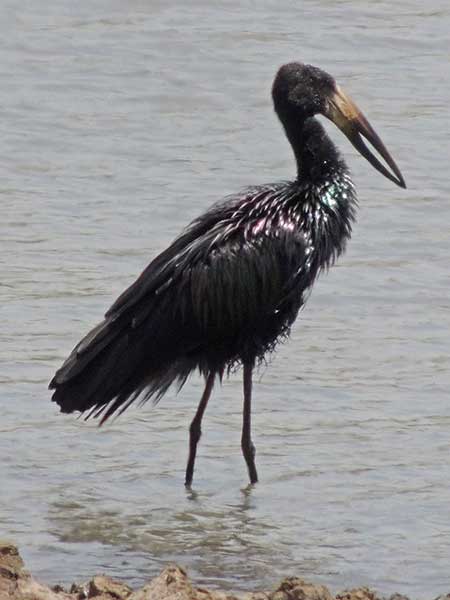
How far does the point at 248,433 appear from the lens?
25.6ft

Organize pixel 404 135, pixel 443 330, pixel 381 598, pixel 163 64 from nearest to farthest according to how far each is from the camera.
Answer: pixel 381 598 < pixel 443 330 < pixel 404 135 < pixel 163 64

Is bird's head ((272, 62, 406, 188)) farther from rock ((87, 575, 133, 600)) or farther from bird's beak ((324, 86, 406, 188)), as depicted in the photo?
rock ((87, 575, 133, 600))

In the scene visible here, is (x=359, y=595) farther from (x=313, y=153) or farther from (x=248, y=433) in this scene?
(x=313, y=153)

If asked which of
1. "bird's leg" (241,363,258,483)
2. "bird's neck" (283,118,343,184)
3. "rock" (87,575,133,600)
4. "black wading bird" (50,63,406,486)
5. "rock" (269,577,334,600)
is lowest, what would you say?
"bird's leg" (241,363,258,483)

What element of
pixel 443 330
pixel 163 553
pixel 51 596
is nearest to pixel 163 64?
pixel 443 330

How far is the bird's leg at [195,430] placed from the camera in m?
7.64

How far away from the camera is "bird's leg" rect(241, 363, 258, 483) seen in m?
7.68

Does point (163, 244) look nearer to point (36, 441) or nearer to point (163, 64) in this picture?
point (36, 441)

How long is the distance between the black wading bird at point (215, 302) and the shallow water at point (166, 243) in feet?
1.21

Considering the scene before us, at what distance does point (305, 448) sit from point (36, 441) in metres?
1.18

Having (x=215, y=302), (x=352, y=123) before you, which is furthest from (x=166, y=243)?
(x=215, y=302)

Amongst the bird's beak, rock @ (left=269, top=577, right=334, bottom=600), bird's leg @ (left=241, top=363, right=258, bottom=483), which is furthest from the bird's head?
rock @ (left=269, top=577, right=334, bottom=600)

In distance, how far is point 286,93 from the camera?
8.18 metres

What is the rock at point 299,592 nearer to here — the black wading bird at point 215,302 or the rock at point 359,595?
the rock at point 359,595
